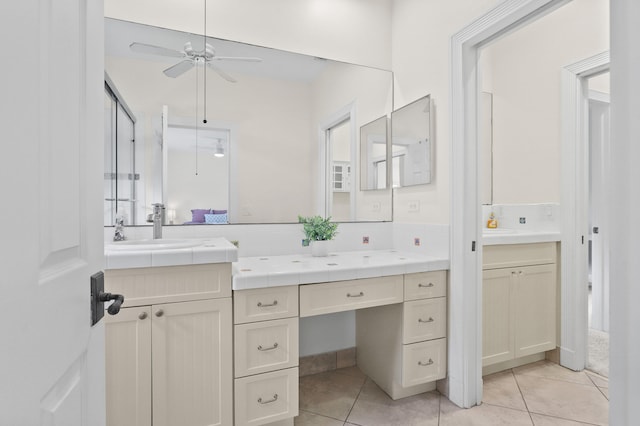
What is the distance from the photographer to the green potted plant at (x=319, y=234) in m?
2.15

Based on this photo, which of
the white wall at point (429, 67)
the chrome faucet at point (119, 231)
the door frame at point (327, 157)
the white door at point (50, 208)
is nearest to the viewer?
the white door at point (50, 208)

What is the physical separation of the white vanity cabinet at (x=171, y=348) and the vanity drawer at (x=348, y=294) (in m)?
0.40

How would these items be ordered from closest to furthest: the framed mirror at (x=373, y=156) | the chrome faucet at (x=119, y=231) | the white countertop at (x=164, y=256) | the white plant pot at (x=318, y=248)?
the white countertop at (x=164, y=256)
the chrome faucet at (x=119, y=231)
the white plant pot at (x=318, y=248)
the framed mirror at (x=373, y=156)

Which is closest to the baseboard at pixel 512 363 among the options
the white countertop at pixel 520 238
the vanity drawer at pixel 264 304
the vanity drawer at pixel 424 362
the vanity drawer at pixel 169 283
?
the vanity drawer at pixel 424 362

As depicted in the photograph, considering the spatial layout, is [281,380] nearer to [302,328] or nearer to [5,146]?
[302,328]

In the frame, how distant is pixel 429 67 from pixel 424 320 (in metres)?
1.63

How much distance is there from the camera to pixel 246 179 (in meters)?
2.16

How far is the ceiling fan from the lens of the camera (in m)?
1.85

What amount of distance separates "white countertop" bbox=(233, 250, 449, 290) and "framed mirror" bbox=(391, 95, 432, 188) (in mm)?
571

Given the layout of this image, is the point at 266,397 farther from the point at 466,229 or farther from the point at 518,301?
the point at 518,301

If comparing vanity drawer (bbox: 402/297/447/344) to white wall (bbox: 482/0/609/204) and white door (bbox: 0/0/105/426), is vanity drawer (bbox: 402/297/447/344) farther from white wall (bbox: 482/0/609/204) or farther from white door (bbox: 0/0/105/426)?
white door (bbox: 0/0/105/426)

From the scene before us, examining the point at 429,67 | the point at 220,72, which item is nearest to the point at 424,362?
the point at 429,67

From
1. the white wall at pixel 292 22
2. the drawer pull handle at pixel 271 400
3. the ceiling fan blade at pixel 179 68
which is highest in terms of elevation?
the white wall at pixel 292 22

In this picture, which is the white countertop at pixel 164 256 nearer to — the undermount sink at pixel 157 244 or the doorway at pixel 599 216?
the undermount sink at pixel 157 244
